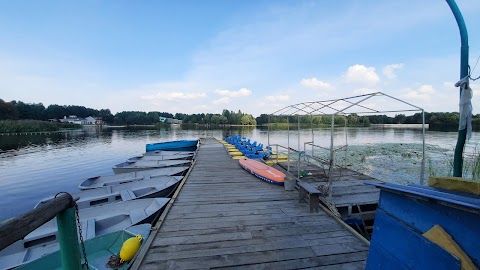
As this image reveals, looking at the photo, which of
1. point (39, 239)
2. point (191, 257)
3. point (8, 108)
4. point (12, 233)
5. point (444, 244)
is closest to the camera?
point (12, 233)

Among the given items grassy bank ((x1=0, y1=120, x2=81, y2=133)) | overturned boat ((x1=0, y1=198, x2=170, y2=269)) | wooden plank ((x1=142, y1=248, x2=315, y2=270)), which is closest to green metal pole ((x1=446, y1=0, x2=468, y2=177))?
wooden plank ((x1=142, y1=248, x2=315, y2=270))

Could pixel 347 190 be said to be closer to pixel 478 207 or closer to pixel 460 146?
pixel 460 146

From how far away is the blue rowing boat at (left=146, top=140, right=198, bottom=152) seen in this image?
21172 millimetres

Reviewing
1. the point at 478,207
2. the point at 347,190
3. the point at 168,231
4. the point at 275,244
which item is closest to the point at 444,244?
the point at 478,207

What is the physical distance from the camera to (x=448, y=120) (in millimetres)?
32906

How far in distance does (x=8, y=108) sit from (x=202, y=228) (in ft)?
330

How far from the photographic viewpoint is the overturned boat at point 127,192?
7641 mm

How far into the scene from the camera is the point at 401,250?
81.6 inches

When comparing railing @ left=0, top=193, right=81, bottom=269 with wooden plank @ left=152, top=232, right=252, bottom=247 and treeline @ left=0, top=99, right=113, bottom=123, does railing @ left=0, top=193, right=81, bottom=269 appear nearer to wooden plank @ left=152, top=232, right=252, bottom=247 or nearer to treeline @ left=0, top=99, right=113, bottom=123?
wooden plank @ left=152, top=232, right=252, bottom=247

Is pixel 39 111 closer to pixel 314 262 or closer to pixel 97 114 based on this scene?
pixel 97 114

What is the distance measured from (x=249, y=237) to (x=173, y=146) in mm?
19091

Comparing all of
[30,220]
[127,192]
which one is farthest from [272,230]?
[127,192]

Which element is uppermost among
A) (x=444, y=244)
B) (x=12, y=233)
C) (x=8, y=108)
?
(x=8, y=108)

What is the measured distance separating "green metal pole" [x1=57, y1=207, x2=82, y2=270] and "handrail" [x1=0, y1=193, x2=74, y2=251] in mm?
93
